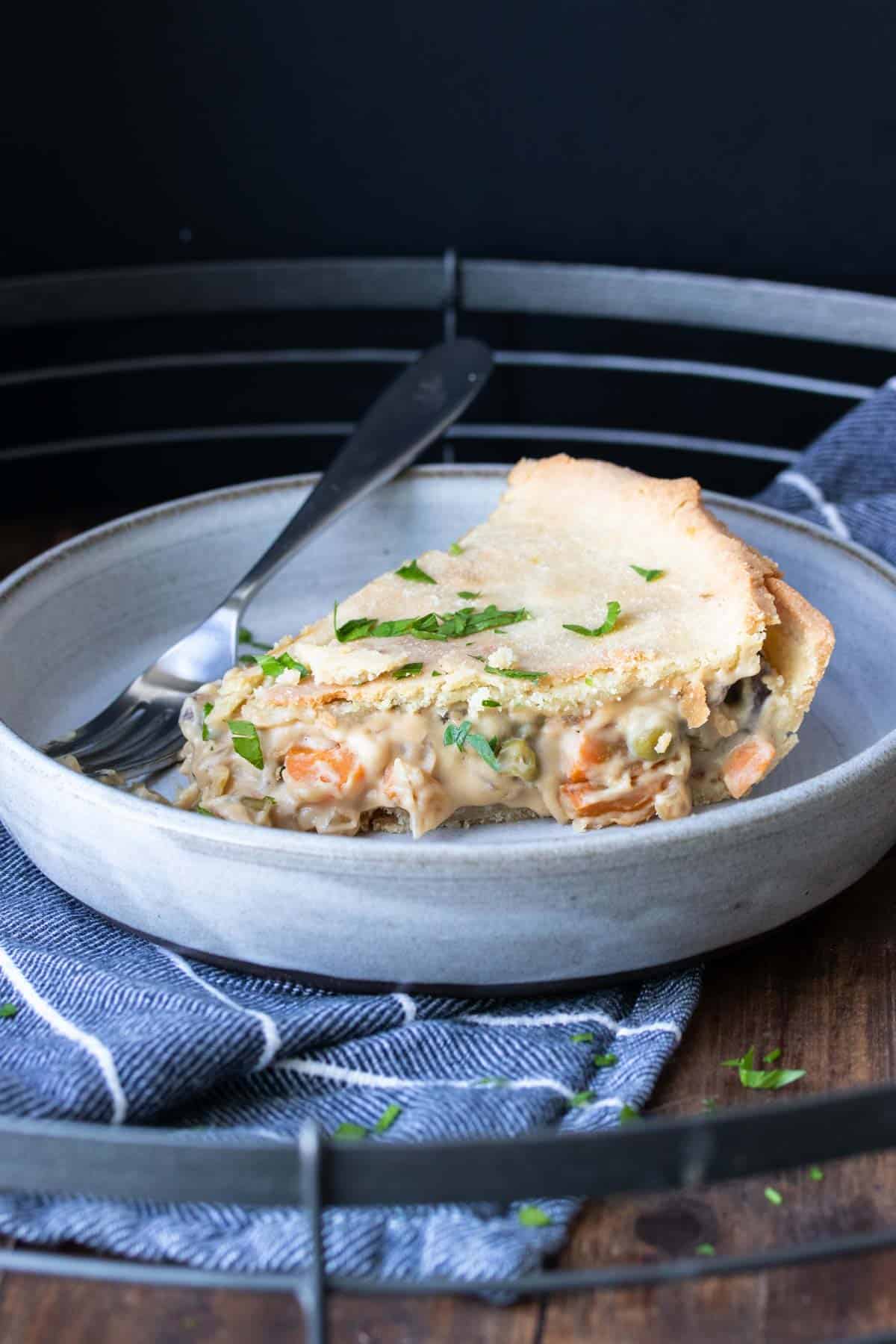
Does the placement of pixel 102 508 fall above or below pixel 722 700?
below

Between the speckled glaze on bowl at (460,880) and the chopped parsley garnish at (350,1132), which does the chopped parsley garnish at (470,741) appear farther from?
the chopped parsley garnish at (350,1132)

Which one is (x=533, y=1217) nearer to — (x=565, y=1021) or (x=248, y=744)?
(x=565, y=1021)

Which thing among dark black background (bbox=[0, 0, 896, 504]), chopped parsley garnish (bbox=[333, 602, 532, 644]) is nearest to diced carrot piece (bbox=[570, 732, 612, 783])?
chopped parsley garnish (bbox=[333, 602, 532, 644])

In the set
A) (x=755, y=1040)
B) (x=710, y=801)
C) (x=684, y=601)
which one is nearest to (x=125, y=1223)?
(x=755, y=1040)

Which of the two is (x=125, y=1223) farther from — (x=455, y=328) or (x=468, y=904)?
(x=455, y=328)

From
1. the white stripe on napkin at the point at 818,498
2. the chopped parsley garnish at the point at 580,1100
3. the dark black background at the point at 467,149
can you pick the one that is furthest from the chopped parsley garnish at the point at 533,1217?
the dark black background at the point at 467,149

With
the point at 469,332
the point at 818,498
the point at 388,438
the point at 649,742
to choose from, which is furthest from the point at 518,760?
the point at 469,332
